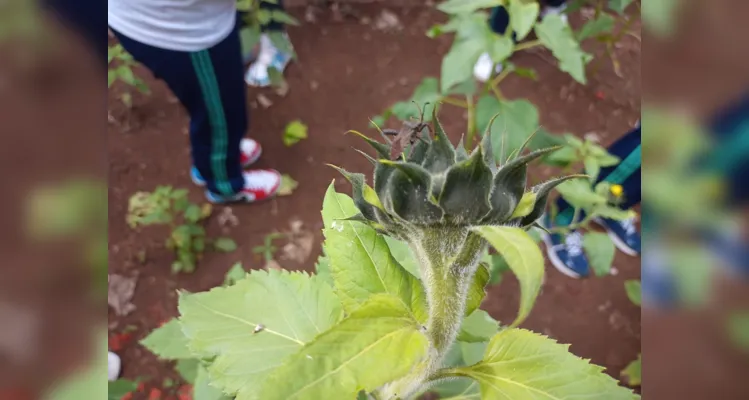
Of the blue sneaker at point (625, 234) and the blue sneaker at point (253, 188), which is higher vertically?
the blue sneaker at point (625, 234)

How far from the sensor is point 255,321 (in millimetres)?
971

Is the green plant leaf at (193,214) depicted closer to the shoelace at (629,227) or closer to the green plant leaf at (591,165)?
the green plant leaf at (591,165)

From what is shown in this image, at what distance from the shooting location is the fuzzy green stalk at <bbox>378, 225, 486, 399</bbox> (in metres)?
0.64

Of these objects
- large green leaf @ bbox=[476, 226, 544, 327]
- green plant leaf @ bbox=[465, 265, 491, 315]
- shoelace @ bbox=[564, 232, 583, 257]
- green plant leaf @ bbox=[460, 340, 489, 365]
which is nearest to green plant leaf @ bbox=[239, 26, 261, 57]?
shoelace @ bbox=[564, 232, 583, 257]

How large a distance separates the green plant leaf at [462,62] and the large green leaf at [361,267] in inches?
35.7

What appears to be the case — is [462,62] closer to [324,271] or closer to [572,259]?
[324,271]

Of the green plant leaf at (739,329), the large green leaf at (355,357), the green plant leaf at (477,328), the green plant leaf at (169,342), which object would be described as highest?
the green plant leaf at (739,329)

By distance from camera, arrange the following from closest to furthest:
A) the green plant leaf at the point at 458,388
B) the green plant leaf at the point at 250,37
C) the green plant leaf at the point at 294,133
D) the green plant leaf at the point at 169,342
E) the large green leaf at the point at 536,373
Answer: the large green leaf at the point at 536,373
the green plant leaf at the point at 458,388
the green plant leaf at the point at 169,342
the green plant leaf at the point at 250,37
the green plant leaf at the point at 294,133

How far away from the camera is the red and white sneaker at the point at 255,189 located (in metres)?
2.65

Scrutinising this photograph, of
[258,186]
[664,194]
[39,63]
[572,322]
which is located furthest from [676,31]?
[258,186]

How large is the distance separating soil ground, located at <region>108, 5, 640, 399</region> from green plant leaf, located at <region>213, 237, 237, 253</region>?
0.03 metres

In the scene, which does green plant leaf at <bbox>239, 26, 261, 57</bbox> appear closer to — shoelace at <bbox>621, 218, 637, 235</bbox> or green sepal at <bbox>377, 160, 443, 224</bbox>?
shoelace at <bbox>621, 218, 637, 235</bbox>

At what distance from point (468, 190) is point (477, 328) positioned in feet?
1.66

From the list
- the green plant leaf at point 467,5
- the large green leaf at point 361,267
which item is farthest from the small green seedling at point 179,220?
the large green leaf at point 361,267
